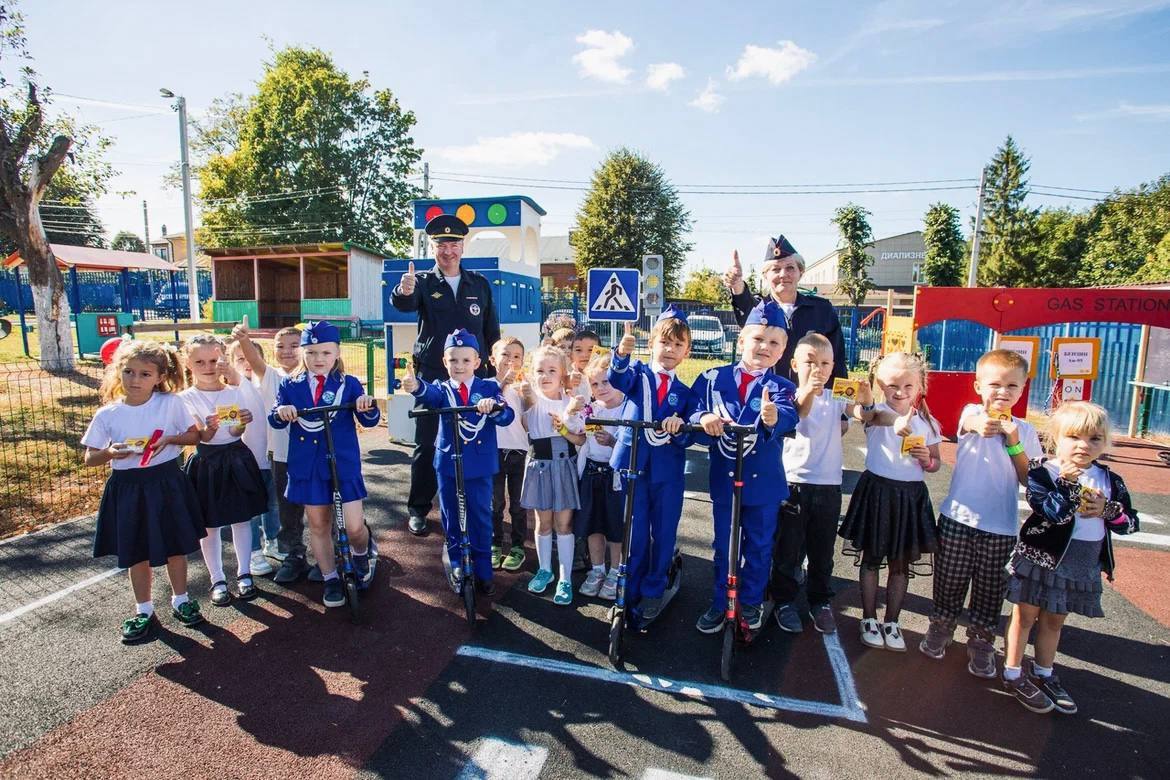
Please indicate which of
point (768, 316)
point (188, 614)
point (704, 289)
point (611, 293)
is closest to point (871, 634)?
point (768, 316)

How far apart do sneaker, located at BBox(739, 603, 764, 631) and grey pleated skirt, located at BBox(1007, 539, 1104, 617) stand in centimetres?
139

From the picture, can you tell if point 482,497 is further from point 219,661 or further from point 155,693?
point 155,693

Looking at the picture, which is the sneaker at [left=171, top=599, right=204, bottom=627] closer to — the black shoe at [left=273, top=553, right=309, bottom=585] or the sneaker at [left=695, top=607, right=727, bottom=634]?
the black shoe at [left=273, top=553, right=309, bottom=585]

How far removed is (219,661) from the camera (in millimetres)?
3354

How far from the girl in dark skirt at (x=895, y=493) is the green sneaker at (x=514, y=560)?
2331mm

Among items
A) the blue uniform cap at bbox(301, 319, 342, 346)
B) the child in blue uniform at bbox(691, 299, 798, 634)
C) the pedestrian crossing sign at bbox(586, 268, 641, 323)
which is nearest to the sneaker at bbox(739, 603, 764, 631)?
the child in blue uniform at bbox(691, 299, 798, 634)

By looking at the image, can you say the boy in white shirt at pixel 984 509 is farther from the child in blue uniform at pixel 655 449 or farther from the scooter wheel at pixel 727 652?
the child in blue uniform at pixel 655 449

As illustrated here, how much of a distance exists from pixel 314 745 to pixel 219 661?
1.03 m

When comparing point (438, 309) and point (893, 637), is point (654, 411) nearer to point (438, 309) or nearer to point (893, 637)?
point (893, 637)

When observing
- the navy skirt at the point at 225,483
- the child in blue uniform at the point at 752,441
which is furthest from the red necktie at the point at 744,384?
the navy skirt at the point at 225,483

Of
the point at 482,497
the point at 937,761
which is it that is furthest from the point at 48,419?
the point at 937,761

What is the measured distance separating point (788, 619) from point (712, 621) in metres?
0.48

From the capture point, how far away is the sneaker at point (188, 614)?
12.1ft

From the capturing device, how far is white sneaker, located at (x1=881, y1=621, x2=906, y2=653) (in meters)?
3.55
